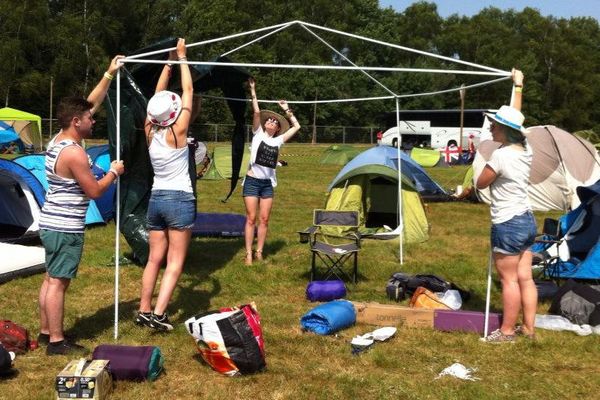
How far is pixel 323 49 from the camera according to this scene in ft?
173

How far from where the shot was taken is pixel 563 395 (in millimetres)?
4246

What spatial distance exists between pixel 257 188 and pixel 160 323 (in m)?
2.84

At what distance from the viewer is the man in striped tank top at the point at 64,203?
4.48 meters

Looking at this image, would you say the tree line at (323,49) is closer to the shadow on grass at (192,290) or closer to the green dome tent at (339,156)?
the green dome tent at (339,156)

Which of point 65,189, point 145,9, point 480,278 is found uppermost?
point 145,9

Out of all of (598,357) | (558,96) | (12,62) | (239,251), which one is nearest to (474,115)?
(558,96)

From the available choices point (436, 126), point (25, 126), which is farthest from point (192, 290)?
point (436, 126)

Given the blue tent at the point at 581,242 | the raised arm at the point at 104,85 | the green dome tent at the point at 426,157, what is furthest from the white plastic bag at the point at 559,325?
the green dome tent at the point at 426,157

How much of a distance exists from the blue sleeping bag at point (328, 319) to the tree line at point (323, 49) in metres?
21.5

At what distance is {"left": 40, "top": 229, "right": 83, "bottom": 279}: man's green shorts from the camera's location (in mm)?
4527

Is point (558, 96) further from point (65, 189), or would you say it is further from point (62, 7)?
point (65, 189)

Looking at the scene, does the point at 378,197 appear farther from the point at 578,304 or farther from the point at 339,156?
the point at 339,156

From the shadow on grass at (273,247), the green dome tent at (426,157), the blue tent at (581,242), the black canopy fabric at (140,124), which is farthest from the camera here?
the green dome tent at (426,157)

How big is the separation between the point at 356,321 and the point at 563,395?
6.30ft
